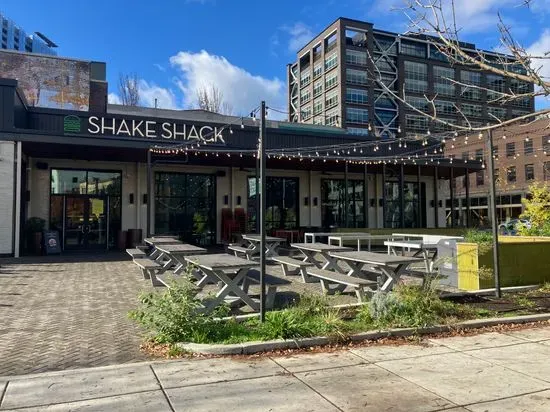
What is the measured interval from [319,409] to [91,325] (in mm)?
4050

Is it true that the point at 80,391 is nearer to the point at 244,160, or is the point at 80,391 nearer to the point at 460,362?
the point at 460,362

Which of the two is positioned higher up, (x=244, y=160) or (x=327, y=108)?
(x=327, y=108)

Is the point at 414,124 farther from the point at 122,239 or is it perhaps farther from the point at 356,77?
the point at 122,239

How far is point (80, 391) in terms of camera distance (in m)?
4.29

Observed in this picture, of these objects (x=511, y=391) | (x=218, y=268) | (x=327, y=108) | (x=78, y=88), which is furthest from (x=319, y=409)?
(x=327, y=108)

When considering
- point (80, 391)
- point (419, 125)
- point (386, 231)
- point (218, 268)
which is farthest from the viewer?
point (419, 125)

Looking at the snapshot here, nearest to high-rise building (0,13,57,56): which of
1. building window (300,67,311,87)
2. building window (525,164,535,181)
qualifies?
building window (300,67,311,87)

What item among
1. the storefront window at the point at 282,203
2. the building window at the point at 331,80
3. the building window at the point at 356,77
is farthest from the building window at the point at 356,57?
the storefront window at the point at 282,203

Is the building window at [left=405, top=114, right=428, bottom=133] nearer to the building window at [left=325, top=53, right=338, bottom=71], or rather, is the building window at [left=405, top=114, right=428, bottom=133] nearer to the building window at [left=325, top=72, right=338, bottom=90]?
the building window at [left=325, top=72, right=338, bottom=90]

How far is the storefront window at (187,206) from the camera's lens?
2080 cm

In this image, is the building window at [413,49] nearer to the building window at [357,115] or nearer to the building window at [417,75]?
the building window at [417,75]

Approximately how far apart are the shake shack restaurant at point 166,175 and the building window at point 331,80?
56708mm

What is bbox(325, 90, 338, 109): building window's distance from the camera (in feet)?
258

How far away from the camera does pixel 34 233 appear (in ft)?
56.4
